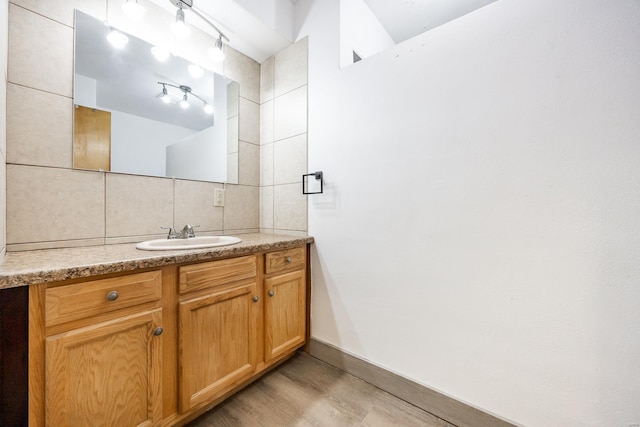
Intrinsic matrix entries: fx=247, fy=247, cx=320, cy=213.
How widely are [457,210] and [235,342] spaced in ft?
→ 4.23

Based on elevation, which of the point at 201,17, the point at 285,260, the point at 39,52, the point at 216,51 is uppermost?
the point at 201,17

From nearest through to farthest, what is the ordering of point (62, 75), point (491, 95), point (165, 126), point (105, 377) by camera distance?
point (105, 377), point (491, 95), point (62, 75), point (165, 126)

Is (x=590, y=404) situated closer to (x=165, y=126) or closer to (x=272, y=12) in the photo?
(x=165, y=126)

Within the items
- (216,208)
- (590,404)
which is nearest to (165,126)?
(216,208)

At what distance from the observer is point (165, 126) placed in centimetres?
157

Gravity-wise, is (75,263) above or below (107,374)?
above

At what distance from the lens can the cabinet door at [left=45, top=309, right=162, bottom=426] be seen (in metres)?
0.78

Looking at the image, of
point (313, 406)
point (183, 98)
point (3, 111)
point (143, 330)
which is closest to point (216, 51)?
point (183, 98)

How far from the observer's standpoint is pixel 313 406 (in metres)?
1.30

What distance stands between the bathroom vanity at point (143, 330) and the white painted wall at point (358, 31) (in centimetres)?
143

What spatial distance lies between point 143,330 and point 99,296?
22 cm

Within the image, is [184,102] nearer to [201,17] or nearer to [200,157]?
[200,157]

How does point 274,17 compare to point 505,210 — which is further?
point 274,17

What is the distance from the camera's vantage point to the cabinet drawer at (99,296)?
30.5 inches
